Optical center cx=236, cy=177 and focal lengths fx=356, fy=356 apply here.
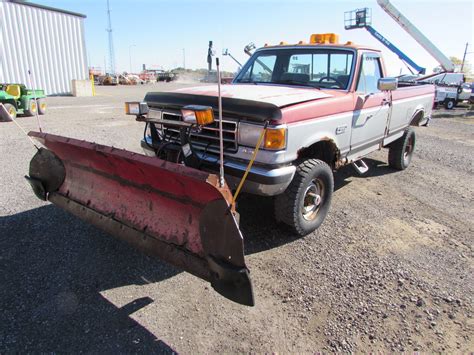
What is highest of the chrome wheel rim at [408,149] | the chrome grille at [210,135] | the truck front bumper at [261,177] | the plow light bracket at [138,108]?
the plow light bracket at [138,108]

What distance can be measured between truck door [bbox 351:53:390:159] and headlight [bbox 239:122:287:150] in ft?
5.27

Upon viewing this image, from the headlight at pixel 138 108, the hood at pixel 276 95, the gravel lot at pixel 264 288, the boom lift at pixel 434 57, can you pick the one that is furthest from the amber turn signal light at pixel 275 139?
the boom lift at pixel 434 57

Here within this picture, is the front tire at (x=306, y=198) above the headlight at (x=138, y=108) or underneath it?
underneath

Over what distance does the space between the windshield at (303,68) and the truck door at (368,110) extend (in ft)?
0.81

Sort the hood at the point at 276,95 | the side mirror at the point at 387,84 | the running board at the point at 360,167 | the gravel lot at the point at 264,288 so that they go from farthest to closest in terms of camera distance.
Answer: the running board at the point at 360,167
the side mirror at the point at 387,84
the hood at the point at 276,95
the gravel lot at the point at 264,288

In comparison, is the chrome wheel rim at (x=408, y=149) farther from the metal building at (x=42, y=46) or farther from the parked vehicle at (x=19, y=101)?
the metal building at (x=42, y=46)

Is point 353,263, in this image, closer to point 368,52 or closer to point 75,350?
point 75,350

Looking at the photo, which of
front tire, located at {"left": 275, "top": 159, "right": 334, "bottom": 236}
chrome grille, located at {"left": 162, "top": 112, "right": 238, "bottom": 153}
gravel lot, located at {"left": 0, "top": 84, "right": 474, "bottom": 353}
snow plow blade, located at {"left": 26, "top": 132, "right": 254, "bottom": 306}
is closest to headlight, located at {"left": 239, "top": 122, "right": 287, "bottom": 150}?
chrome grille, located at {"left": 162, "top": 112, "right": 238, "bottom": 153}

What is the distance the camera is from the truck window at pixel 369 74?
4.70 metres

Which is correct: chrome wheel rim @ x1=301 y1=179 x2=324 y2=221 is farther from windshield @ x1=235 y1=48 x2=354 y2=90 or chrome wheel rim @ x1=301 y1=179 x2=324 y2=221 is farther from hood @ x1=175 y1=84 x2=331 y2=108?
windshield @ x1=235 y1=48 x2=354 y2=90

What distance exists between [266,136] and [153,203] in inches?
45.8

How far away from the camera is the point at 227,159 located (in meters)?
3.52

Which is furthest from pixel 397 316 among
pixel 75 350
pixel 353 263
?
pixel 75 350

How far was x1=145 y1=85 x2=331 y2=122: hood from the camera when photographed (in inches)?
126
